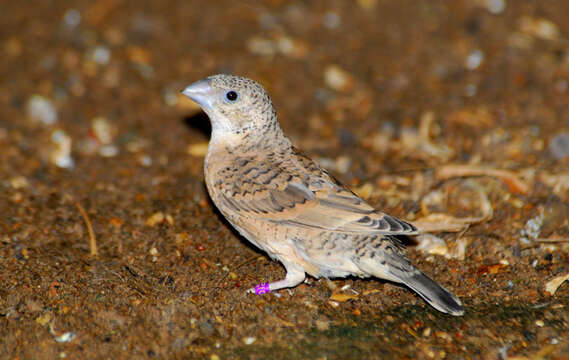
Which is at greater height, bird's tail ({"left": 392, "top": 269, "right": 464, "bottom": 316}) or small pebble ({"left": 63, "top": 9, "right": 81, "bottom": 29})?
bird's tail ({"left": 392, "top": 269, "right": 464, "bottom": 316})

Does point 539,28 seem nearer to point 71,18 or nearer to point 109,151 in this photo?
point 109,151

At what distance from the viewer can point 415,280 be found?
3842 mm

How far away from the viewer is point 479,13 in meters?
7.69

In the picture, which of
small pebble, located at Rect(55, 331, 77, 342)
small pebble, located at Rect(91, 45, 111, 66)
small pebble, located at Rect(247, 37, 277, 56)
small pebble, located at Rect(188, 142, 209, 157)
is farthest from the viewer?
small pebble, located at Rect(247, 37, 277, 56)

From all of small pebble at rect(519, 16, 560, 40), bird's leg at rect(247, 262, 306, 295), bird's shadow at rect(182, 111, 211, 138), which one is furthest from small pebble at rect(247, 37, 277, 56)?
bird's leg at rect(247, 262, 306, 295)

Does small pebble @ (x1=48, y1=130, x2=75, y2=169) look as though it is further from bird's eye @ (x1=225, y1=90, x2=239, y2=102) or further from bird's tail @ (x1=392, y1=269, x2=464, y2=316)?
bird's tail @ (x1=392, y1=269, x2=464, y2=316)

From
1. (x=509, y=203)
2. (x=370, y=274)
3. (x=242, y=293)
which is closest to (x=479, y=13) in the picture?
(x=509, y=203)

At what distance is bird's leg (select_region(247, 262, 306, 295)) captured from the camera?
408cm

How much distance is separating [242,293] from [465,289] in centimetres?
156

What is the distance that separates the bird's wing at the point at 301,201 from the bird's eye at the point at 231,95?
54 cm

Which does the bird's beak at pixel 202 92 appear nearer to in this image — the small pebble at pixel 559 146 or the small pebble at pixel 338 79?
the small pebble at pixel 338 79

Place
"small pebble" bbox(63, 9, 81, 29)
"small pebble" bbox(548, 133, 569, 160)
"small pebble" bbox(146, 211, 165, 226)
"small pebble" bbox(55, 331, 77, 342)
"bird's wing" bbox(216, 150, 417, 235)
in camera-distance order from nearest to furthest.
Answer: "small pebble" bbox(55, 331, 77, 342) < "bird's wing" bbox(216, 150, 417, 235) < "small pebble" bbox(146, 211, 165, 226) < "small pebble" bbox(548, 133, 569, 160) < "small pebble" bbox(63, 9, 81, 29)

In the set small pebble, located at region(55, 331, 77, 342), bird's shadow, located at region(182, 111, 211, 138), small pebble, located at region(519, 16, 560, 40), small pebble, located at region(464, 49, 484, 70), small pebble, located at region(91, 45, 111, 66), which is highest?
small pebble, located at region(519, 16, 560, 40)

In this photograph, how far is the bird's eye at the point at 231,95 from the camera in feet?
14.4
